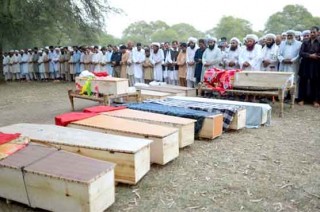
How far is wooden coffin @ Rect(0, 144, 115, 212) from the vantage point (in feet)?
9.53

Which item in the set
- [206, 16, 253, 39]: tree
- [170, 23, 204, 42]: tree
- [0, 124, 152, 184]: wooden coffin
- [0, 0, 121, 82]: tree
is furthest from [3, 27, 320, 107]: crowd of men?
[170, 23, 204, 42]: tree

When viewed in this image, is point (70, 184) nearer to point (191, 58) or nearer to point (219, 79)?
point (219, 79)

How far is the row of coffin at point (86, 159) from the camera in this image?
297 centimetres

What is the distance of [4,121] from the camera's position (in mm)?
7312

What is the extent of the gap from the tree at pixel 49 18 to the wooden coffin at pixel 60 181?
11829 mm

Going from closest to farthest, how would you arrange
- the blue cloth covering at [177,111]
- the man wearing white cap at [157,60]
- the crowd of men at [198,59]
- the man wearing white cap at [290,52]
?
1. the blue cloth covering at [177,111]
2. the crowd of men at [198,59]
3. the man wearing white cap at [290,52]
4. the man wearing white cap at [157,60]

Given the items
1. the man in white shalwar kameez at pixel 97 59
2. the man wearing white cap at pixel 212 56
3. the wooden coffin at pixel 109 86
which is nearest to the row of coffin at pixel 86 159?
the wooden coffin at pixel 109 86

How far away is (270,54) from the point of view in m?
9.01

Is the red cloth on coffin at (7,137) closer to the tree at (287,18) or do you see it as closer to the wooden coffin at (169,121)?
the wooden coffin at (169,121)

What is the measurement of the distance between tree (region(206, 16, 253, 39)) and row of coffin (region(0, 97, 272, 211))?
37.9m

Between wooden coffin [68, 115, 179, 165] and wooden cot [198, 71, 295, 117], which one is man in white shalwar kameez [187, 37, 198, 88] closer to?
wooden cot [198, 71, 295, 117]

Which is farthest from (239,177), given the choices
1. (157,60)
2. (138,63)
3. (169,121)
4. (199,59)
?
(138,63)

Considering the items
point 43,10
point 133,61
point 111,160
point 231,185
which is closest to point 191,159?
point 231,185

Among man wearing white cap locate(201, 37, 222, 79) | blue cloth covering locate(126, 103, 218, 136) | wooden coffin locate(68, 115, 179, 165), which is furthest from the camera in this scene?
man wearing white cap locate(201, 37, 222, 79)
